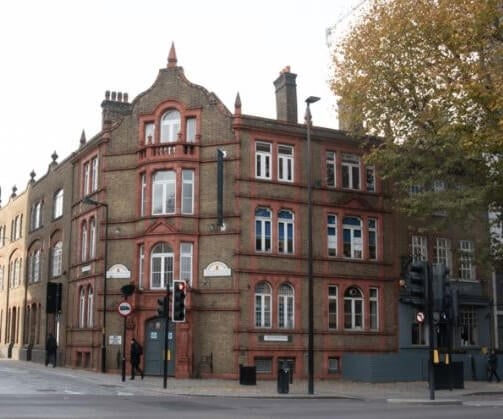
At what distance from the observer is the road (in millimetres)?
16047

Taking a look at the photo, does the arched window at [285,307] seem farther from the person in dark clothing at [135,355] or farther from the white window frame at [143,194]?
the white window frame at [143,194]

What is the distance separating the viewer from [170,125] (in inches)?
1363

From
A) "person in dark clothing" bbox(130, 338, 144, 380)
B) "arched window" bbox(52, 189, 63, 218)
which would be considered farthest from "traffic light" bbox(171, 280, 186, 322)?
"arched window" bbox(52, 189, 63, 218)

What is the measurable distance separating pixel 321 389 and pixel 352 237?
10.4 meters

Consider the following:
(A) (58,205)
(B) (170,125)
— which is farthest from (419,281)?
(A) (58,205)

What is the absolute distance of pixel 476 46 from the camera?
1056 inches

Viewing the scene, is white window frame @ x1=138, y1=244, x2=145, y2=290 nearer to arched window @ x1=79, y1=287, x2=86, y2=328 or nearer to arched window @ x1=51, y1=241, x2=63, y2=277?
arched window @ x1=79, y1=287, x2=86, y2=328

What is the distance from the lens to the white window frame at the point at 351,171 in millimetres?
36250

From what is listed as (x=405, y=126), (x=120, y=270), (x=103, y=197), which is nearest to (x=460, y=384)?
(x=405, y=126)

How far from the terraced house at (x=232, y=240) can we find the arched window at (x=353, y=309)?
53 mm

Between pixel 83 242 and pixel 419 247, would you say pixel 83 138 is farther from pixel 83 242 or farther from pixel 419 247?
pixel 419 247

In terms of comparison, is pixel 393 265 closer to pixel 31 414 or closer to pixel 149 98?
pixel 149 98

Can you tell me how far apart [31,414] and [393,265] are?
23947mm

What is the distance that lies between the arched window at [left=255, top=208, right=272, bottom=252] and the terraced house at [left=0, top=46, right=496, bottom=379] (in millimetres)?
54
